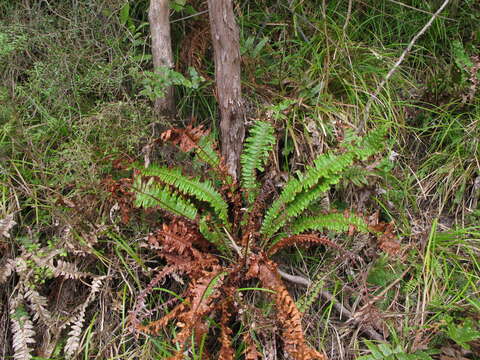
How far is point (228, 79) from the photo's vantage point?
2535 mm

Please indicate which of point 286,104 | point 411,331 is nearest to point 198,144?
point 286,104

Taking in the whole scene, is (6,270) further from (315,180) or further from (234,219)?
(315,180)

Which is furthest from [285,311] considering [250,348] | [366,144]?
[366,144]

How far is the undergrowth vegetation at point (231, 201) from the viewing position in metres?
2.28

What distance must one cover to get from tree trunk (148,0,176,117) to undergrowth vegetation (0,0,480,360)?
13cm

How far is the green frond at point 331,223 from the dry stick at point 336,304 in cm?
25

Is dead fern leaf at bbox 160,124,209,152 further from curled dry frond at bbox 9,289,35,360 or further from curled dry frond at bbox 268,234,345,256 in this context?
curled dry frond at bbox 9,289,35,360

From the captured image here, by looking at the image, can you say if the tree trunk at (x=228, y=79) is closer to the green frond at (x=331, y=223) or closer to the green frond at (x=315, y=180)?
the green frond at (x=315, y=180)

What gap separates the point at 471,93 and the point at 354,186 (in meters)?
1.07

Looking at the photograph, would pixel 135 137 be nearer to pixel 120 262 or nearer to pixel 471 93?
pixel 120 262

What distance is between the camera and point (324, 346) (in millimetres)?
2332

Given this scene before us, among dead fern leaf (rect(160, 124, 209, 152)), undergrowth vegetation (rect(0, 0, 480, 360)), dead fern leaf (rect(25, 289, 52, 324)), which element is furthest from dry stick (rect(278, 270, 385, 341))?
dead fern leaf (rect(25, 289, 52, 324))

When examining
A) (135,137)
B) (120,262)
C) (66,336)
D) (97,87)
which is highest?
(97,87)

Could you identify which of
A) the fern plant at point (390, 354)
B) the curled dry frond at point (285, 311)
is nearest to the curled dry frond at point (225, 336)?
the curled dry frond at point (285, 311)
